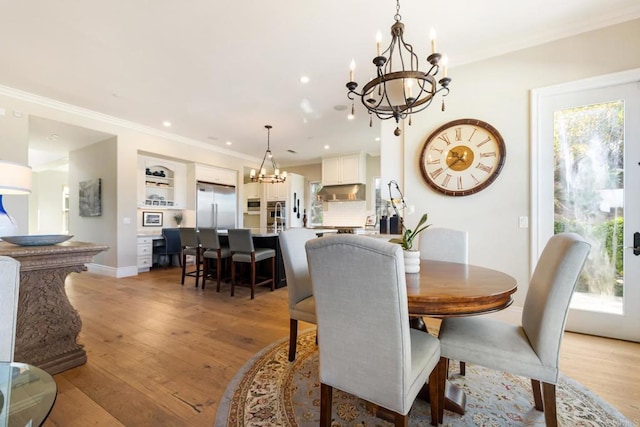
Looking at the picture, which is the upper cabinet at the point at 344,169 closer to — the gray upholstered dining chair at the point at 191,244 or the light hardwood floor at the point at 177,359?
the gray upholstered dining chair at the point at 191,244

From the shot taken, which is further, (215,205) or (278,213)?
(278,213)

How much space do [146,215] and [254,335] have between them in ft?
15.9

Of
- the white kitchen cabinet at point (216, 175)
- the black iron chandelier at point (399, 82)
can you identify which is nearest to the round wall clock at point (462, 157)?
the black iron chandelier at point (399, 82)

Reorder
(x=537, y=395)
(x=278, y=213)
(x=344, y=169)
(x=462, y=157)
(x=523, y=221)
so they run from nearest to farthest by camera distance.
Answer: (x=537, y=395) < (x=523, y=221) < (x=462, y=157) < (x=344, y=169) < (x=278, y=213)

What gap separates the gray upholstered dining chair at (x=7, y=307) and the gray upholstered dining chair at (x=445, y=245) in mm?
2490

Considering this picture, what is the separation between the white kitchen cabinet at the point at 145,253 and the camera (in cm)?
557

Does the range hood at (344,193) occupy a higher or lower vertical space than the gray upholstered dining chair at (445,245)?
higher

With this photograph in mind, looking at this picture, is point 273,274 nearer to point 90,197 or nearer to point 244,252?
point 244,252

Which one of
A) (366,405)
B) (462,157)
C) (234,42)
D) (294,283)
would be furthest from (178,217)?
(366,405)

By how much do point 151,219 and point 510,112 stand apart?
6677 millimetres

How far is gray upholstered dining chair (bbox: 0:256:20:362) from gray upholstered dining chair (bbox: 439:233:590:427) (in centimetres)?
183

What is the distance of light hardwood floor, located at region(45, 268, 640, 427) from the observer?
1576 mm

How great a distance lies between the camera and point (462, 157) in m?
3.04

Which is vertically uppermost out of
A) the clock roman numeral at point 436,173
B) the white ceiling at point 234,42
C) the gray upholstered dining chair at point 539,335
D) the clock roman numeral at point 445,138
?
the white ceiling at point 234,42
